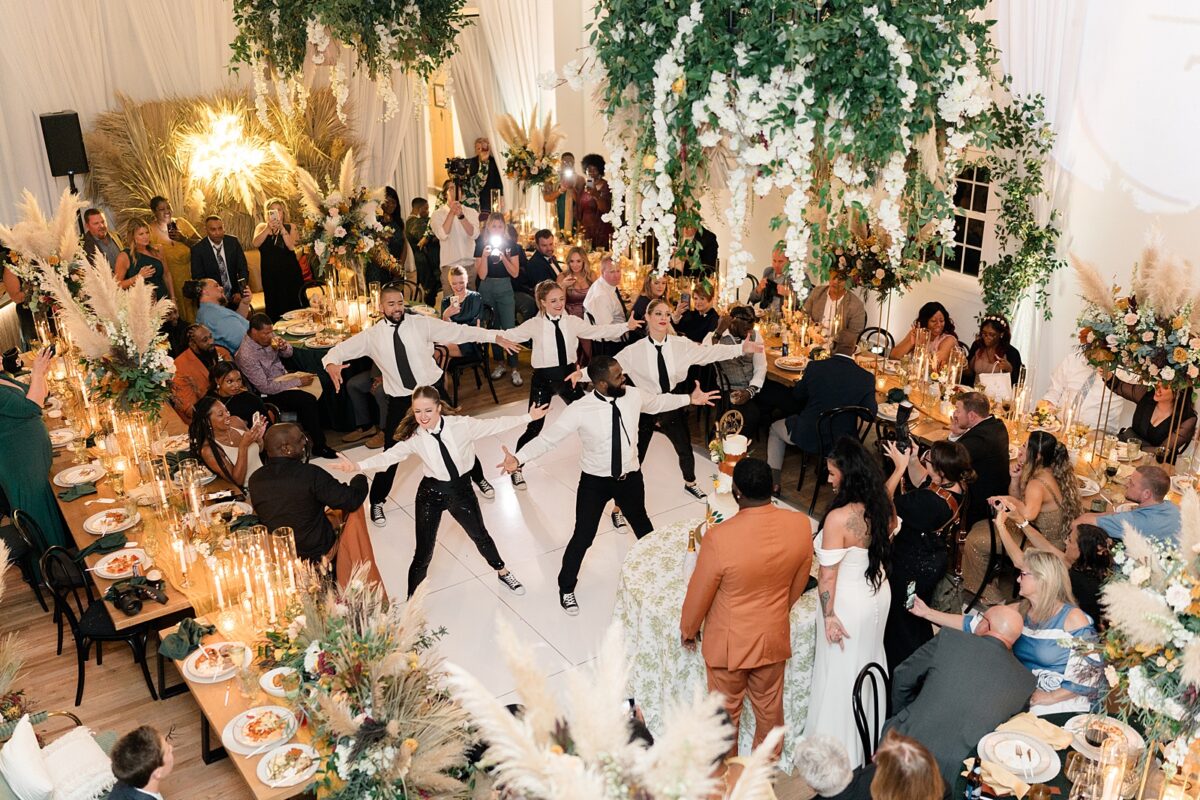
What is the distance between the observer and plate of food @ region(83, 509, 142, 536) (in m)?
5.55

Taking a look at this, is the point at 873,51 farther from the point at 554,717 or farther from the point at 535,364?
the point at 535,364

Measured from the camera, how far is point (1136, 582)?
334 cm

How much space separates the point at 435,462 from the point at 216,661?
1.65 m

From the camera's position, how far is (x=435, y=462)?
18.8 ft

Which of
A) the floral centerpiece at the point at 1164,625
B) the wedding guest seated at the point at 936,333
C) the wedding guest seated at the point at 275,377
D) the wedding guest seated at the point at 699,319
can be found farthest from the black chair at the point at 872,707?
the wedding guest seated at the point at 275,377

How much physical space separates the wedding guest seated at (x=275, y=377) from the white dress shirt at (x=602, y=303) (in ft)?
7.63

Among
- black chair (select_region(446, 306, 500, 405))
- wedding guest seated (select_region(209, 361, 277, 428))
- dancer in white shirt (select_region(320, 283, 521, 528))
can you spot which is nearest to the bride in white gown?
dancer in white shirt (select_region(320, 283, 521, 528))

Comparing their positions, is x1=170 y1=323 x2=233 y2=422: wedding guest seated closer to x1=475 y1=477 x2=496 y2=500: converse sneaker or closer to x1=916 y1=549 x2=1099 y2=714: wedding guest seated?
x1=475 y1=477 x2=496 y2=500: converse sneaker

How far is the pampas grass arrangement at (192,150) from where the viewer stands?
11.0 m

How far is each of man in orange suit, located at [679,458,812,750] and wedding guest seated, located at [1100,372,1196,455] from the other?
9.30 feet

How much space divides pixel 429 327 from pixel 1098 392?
Answer: 4557 millimetres

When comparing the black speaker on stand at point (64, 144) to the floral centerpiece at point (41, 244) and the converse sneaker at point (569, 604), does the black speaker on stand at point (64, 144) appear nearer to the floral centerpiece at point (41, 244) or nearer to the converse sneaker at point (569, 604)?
the floral centerpiece at point (41, 244)

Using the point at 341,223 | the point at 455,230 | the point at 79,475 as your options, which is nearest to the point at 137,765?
the point at 79,475

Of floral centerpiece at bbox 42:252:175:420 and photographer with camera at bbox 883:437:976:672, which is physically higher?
floral centerpiece at bbox 42:252:175:420
